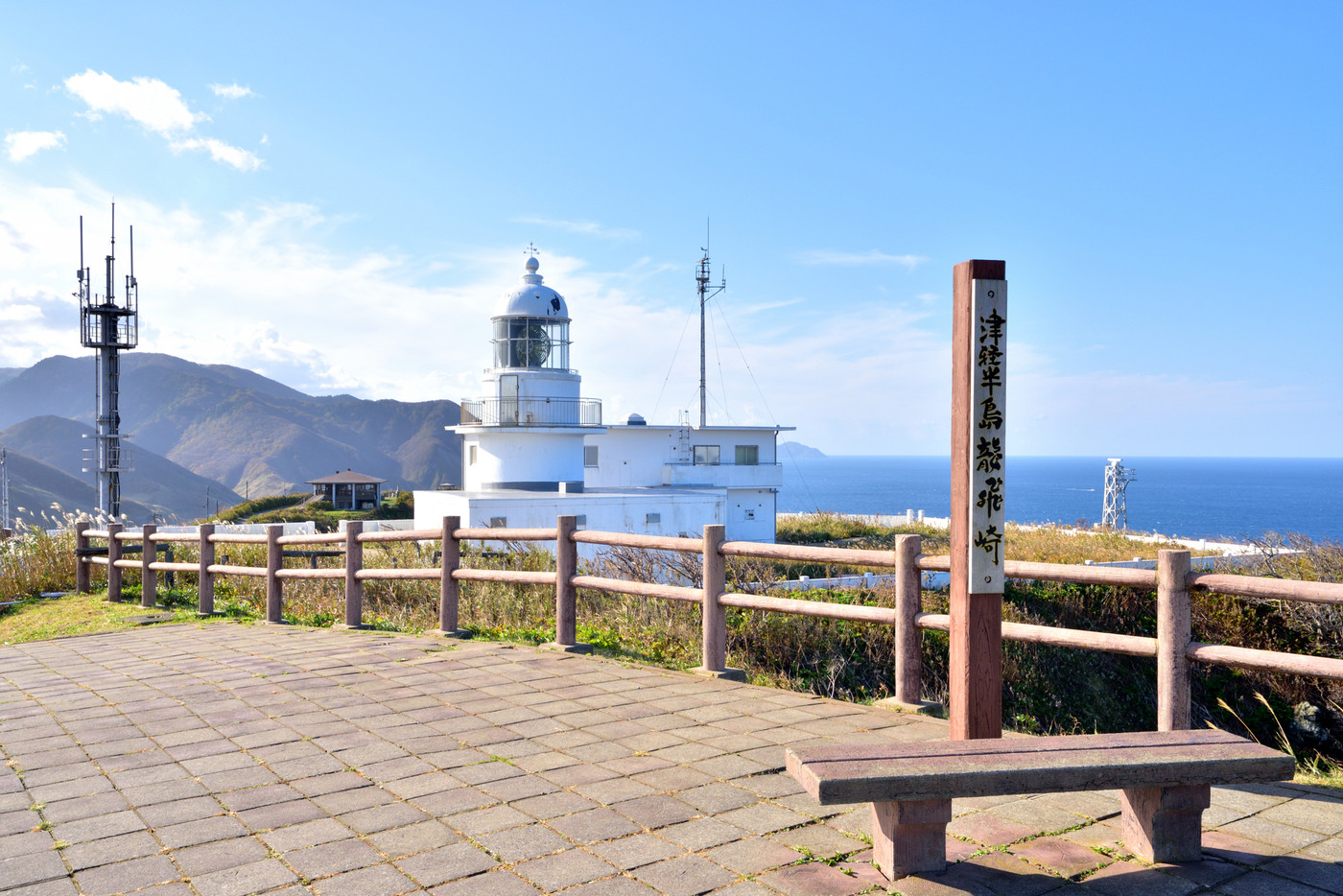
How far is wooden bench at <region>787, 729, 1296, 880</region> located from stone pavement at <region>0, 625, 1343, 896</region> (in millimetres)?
108

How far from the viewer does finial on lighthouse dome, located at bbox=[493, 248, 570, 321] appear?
23578 mm

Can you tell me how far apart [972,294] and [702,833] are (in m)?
2.29

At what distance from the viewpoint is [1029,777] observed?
2.84m

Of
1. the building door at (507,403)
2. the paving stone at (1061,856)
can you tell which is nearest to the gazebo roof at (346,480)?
the building door at (507,403)

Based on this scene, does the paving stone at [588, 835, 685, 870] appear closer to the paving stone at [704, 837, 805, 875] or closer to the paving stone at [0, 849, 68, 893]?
Answer: the paving stone at [704, 837, 805, 875]

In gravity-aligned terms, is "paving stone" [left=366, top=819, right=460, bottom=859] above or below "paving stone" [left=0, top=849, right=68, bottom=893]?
above

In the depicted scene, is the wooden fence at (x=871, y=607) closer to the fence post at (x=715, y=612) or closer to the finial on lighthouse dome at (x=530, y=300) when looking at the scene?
the fence post at (x=715, y=612)

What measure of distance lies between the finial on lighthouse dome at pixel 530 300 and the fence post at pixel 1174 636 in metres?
20.6

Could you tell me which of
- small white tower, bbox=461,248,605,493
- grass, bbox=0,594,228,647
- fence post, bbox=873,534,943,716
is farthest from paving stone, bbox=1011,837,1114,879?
small white tower, bbox=461,248,605,493

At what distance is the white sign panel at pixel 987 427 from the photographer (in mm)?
3656

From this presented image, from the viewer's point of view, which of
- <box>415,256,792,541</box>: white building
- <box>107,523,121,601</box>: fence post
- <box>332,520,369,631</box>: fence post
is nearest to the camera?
<box>332,520,369,631</box>: fence post

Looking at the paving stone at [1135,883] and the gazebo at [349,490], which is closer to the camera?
the paving stone at [1135,883]

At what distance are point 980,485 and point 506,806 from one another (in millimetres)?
2253

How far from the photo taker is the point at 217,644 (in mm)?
7543
